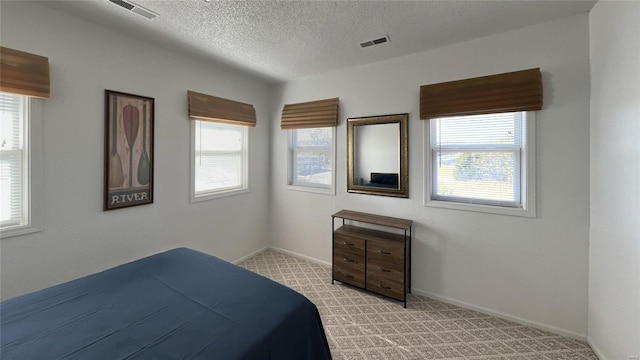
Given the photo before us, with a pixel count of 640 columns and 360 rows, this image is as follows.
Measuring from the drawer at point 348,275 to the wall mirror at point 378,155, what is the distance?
96 cm

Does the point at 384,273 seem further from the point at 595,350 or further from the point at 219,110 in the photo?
the point at 219,110

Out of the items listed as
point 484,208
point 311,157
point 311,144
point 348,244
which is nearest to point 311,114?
point 311,144

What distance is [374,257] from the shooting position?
2.73 meters

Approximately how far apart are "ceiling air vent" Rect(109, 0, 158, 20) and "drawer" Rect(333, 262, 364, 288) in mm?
3041

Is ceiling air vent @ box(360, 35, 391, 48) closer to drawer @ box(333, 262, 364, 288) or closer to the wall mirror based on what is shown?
the wall mirror

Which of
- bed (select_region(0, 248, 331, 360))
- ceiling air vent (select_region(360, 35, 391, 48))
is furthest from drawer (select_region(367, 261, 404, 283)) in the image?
ceiling air vent (select_region(360, 35, 391, 48))

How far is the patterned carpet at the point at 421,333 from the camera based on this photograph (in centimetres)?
194

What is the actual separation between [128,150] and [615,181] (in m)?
4.02

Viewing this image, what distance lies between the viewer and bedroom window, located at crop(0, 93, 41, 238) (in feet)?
5.98

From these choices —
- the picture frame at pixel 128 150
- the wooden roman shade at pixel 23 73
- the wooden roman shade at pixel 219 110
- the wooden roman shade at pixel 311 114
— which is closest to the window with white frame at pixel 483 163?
the wooden roman shade at pixel 311 114

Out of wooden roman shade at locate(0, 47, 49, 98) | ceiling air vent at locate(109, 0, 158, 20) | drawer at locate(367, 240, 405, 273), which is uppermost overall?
ceiling air vent at locate(109, 0, 158, 20)

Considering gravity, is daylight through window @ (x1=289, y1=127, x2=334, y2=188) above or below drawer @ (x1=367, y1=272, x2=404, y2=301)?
above

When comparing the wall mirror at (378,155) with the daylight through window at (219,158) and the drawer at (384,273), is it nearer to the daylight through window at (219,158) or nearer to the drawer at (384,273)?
the drawer at (384,273)

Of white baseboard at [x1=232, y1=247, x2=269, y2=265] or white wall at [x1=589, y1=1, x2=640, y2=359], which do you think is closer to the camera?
white wall at [x1=589, y1=1, x2=640, y2=359]
